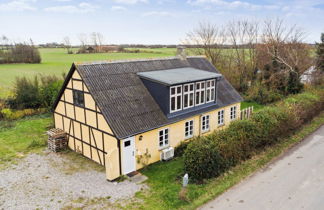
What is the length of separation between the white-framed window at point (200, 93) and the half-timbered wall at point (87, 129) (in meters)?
6.26

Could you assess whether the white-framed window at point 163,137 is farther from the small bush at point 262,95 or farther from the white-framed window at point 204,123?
the small bush at point 262,95

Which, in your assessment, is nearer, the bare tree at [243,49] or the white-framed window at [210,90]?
the white-framed window at [210,90]

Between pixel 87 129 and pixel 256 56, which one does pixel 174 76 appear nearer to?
pixel 87 129

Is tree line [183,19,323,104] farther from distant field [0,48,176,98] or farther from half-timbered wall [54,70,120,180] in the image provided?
half-timbered wall [54,70,120,180]

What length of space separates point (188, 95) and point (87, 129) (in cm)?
610

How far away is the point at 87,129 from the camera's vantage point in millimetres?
13656

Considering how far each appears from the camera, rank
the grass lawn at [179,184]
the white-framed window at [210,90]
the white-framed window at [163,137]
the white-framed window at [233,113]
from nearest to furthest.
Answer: the grass lawn at [179,184] < the white-framed window at [163,137] < the white-framed window at [210,90] < the white-framed window at [233,113]

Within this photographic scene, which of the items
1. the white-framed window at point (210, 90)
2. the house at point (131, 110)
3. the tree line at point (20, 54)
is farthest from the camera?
the tree line at point (20, 54)

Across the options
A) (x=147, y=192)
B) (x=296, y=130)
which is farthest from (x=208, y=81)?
(x=147, y=192)

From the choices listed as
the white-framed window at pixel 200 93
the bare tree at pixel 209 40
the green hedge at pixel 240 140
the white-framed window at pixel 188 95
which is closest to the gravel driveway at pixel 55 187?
the green hedge at pixel 240 140

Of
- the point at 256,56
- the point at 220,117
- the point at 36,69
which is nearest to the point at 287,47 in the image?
the point at 256,56

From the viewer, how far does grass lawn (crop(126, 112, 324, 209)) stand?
9789mm

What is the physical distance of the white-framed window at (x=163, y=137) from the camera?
1375cm

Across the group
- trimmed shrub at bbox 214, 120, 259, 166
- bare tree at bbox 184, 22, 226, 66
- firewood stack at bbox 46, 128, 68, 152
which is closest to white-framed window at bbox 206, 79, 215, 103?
trimmed shrub at bbox 214, 120, 259, 166
